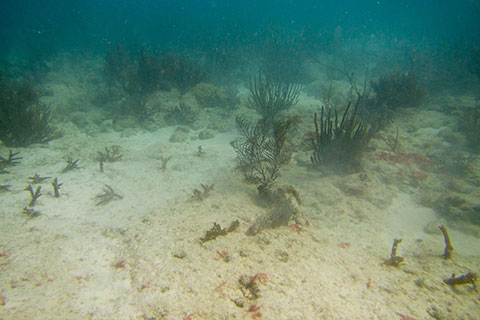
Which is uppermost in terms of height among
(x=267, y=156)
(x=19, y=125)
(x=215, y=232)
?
(x=19, y=125)

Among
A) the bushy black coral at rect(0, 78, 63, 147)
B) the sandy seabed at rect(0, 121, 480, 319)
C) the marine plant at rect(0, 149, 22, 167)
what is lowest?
the sandy seabed at rect(0, 121, 480, 319)

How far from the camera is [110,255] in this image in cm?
258

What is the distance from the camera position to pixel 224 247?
249 centimetres

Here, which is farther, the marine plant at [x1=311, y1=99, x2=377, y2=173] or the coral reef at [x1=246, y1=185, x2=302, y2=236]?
the marine plant at [x1=311, y1=99, x2=377, y2=173]

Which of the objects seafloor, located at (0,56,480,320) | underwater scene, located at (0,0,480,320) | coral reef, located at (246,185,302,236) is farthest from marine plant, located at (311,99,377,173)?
coral reef, located at (246,185,302,236)

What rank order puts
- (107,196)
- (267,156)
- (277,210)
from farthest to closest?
(267,156), (107,196), (277,210)

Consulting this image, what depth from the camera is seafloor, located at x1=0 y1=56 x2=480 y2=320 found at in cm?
188

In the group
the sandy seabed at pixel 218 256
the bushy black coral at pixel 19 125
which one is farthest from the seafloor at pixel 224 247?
the bushy black coral at pixel 19 125

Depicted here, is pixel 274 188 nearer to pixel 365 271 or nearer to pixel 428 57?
pixel 365 271

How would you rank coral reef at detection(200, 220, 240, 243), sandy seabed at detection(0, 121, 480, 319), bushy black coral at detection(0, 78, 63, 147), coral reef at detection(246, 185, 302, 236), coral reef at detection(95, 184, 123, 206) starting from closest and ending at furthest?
sandy seabed at detection(0, 121, 480, 319) → coral reef at detection(200, 220, 240, 243) → coral reef at detection(246, 185, 302, 236) → coral reef at detection(95, 184, 123, 206) → bushy black coral at detection(0, 78, 63, 147)

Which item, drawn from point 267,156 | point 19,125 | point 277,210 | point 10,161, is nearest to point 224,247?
point 277,210

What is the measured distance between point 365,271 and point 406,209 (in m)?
2.78

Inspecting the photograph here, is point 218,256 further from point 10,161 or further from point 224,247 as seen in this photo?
point 10,161

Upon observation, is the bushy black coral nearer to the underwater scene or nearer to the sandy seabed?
the underwater scene
